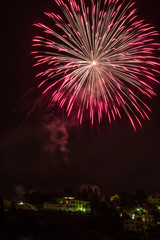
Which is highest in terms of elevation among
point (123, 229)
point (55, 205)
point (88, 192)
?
point (88, 192)

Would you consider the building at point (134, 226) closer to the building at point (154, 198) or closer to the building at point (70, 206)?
the building at point (70, 206)

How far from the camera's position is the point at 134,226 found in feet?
203

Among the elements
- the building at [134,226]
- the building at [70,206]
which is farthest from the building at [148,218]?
the building at [70,206]

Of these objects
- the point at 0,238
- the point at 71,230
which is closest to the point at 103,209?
the point at 71,230

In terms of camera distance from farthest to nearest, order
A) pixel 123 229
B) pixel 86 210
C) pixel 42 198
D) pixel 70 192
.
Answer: pixel 70 192 < pixel 42 198 < pixel 86 210 < pixel 123 229

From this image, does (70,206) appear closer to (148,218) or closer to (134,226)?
(148,218)

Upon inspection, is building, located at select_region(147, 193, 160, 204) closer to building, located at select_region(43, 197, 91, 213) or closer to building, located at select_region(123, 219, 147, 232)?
building, located at select_region(43, 197, 91, 213)

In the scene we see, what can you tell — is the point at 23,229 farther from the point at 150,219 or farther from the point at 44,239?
the point at 150,219

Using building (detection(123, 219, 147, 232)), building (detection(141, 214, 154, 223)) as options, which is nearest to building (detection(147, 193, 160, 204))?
building (detection(141, 214, 154, 223))

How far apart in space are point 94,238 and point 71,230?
20.5 feet

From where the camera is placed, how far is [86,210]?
8506cm

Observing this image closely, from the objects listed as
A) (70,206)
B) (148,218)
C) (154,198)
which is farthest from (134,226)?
(154,198)

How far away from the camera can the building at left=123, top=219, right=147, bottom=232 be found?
200ft

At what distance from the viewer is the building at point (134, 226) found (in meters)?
61.0
